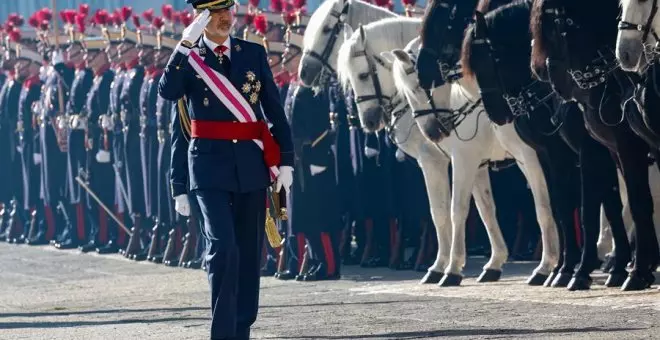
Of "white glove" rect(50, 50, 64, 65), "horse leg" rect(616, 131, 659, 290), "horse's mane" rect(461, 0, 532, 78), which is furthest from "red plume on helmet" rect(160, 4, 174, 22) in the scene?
"horse leg" rect(616, 131, 659, 290)

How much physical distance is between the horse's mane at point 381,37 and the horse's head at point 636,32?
465 centimetres

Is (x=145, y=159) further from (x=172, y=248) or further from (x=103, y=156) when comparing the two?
(x=103, y=156)

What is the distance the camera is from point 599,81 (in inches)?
543

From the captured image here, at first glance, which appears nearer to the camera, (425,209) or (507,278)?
(507,278)

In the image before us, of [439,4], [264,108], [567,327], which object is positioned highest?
[439,4]

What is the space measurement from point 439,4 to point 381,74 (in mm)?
1156

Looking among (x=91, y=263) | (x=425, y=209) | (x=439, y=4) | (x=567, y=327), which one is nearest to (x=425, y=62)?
(x=439, y=4)

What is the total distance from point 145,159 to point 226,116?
11.1 metres

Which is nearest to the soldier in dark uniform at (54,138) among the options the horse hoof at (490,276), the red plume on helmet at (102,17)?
the red plume on helmet at (102,17)

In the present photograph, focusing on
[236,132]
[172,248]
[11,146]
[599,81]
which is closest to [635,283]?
[599,81]

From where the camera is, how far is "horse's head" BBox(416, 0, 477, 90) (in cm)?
1603

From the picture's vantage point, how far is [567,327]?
466 inches

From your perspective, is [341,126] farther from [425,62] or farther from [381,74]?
[425,62]

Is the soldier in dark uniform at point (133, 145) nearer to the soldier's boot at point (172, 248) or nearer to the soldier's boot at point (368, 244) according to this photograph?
the soldier's boot at point (172, 248)
